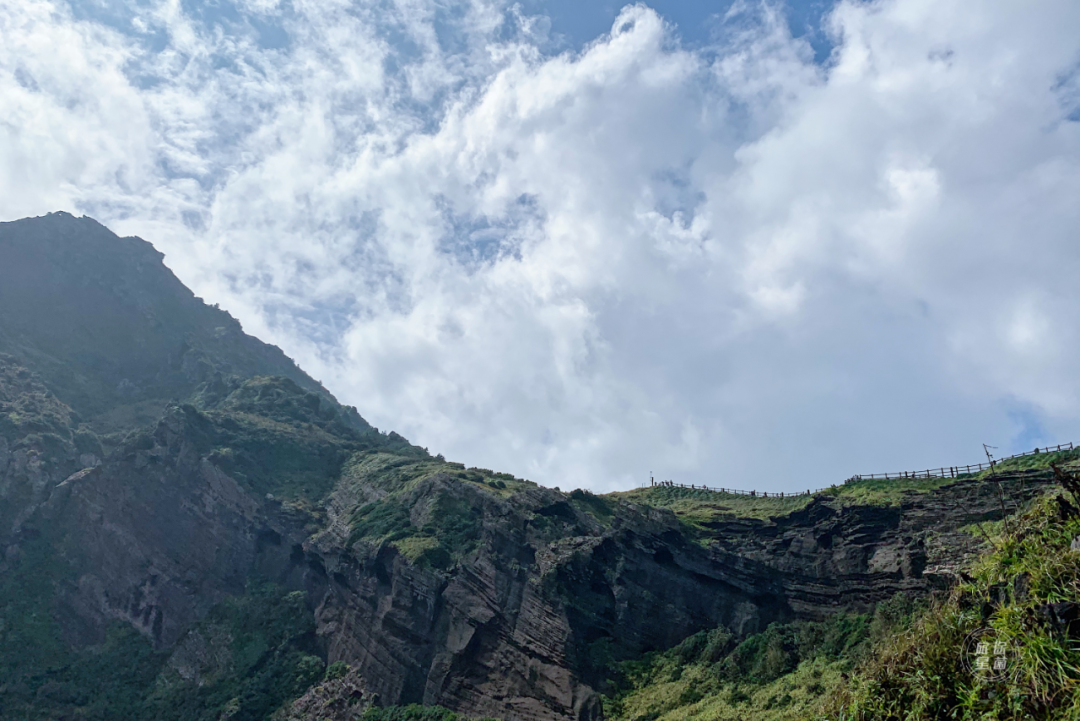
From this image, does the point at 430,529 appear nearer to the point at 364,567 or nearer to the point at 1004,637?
the point at 364,567

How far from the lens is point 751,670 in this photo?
1661 inches

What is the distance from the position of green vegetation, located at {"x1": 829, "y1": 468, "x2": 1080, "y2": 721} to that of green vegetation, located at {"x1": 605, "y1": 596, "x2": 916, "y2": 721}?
2122 cm

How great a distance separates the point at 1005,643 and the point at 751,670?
32786 mm

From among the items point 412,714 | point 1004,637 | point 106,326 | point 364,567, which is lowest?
point 1004,637

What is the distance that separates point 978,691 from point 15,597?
271 ft

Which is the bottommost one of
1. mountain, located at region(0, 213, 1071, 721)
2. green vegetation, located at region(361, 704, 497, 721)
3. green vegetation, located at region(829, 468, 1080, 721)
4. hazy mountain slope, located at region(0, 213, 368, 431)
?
green vegetation, located at region(829, 468, 1080, 721)

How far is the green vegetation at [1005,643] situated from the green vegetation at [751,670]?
21223 millimetres

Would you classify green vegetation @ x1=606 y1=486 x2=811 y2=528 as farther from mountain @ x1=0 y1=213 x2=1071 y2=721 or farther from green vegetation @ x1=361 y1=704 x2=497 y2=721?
green vegetation @ x1=361 y1=704 x2=497 y2=721

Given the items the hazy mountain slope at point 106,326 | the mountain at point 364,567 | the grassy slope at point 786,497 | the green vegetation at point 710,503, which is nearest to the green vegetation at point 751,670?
the mountain at point 364,567

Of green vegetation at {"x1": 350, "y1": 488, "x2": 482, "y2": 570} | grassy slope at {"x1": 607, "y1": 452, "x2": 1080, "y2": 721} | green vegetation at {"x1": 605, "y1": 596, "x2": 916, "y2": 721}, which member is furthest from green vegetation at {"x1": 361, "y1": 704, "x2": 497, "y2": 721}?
grassy slope at {"x1": 607, "y1": 452, "x2": 1080, "y2": 721}

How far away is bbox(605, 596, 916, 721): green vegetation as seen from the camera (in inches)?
1455

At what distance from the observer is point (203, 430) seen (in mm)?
83688

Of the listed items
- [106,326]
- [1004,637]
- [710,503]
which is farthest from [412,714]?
[106,326]

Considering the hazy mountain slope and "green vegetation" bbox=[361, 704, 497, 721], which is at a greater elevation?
the hazy mountain slope
